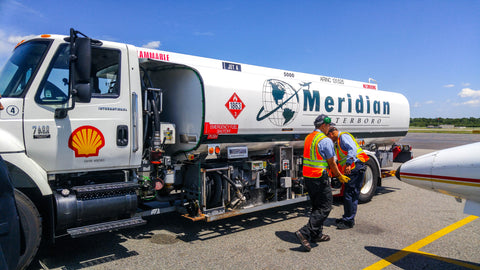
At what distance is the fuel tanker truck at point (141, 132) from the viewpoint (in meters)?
4.32

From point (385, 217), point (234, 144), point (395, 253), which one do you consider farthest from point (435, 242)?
point (234, 144)

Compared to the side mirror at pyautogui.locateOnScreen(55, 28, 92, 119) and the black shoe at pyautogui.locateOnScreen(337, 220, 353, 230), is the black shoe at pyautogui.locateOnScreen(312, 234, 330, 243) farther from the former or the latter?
the side mirror at pyautogui.locateOnScreen(55, 28, 92, 119)

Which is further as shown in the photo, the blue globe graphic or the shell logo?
the blue globe graphic

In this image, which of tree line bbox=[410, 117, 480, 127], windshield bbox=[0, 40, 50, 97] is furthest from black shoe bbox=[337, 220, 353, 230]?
tree line bbox=[410, 117, 480, 127]

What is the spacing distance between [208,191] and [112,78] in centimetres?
242

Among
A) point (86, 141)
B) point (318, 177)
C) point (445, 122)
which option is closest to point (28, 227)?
point (86, 141)

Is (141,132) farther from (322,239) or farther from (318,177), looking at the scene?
(322,239)

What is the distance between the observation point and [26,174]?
4.15m

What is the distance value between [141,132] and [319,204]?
2.91 metres

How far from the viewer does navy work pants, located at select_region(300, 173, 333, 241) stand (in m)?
5.22

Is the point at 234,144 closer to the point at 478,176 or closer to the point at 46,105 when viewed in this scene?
the point at 46,105

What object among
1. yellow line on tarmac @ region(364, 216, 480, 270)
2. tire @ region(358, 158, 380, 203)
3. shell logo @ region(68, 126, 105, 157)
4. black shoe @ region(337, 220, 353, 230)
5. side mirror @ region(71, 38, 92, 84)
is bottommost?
yellow line on tarmac @ region(364, 216, 480, 270)

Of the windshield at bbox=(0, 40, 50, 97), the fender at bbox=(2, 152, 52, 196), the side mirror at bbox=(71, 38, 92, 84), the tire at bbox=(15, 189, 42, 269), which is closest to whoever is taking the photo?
the tire at bbox=(15, 189, 42, 269)

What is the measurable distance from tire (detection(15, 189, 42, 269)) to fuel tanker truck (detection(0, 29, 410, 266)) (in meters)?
0.01
